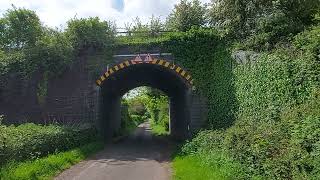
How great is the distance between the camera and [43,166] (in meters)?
14.3

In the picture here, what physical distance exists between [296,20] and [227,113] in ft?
17.1

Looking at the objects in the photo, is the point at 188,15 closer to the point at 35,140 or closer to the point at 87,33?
the point at 87,33

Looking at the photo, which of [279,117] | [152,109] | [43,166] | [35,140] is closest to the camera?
[279,117]

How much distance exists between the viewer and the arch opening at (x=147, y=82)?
2539 cm

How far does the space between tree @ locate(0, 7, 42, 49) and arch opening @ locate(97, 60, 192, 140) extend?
14.4ft

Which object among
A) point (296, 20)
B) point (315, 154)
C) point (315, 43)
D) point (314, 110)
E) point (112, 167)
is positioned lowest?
point (112, 167)

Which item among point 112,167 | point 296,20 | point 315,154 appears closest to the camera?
point 315,154

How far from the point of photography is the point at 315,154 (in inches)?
336

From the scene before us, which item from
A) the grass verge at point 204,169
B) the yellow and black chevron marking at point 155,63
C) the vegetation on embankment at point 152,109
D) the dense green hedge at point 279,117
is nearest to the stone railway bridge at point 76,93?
the yellow and black chevron marking at point 155,63

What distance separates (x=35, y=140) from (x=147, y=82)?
897 inches

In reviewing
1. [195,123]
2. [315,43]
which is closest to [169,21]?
[195,123]

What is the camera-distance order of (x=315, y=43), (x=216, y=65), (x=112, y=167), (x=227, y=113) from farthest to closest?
(x=216, y=65)
(x=227, y=113)
(x=112, y=167)
(x=315, y=43)

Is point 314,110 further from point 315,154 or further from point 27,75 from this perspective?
point 27,75

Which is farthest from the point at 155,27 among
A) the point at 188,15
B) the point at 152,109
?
the point at 152,109
